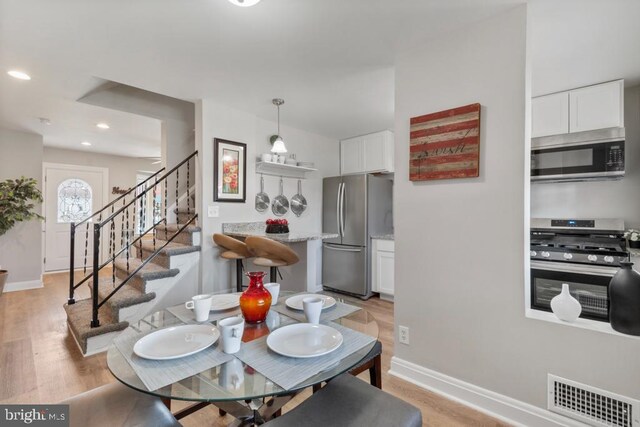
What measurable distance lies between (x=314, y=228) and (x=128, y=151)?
4153 mm

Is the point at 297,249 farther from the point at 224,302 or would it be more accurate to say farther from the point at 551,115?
the point at 551,115

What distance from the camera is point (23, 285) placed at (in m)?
4.36

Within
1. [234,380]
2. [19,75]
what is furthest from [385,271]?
[19,75]

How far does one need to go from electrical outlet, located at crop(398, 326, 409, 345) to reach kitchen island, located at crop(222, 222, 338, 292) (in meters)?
1.09

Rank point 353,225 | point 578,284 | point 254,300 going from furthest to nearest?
point 353,225 → point 578,284 → point 254,300

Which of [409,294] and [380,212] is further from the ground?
[380,212]

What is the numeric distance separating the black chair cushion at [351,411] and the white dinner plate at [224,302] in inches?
23.5

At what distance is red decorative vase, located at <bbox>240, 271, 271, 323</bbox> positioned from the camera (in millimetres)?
1270

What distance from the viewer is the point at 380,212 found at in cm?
415

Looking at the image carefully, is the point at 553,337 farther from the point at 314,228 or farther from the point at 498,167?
the point at 314,228

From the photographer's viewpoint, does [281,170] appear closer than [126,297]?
No

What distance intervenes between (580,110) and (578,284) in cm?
155

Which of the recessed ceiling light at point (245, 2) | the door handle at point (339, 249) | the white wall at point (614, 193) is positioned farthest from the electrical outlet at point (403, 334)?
the recessed ceiling light at point (245, 2)

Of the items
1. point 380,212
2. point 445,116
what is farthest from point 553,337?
point 380,212
